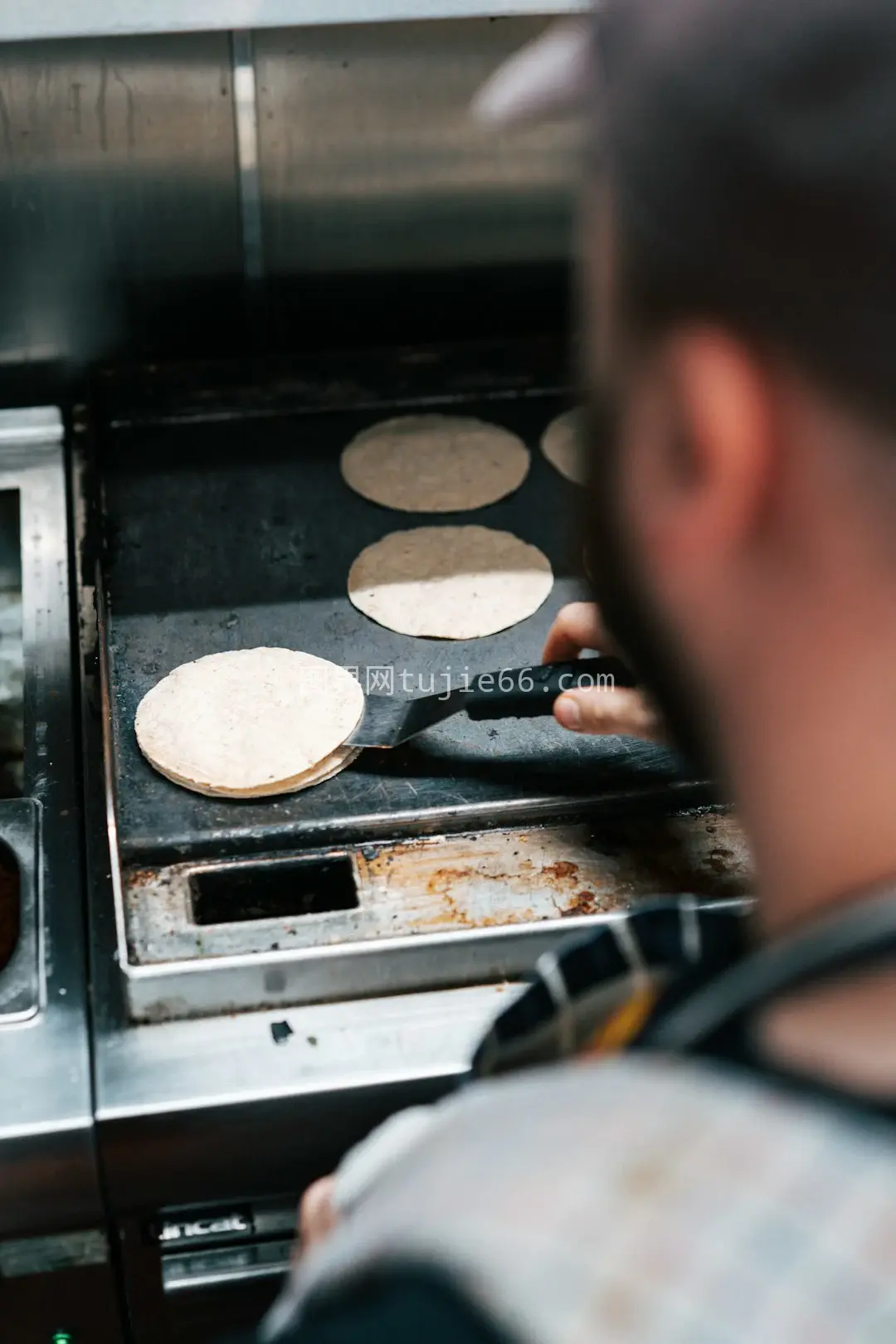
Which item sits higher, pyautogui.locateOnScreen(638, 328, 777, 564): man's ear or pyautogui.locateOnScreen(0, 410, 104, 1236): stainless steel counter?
pyautogui.locateOnScreen(638, 328, 777, 564): man's ear

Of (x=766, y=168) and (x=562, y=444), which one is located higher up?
(x=766, y=168)

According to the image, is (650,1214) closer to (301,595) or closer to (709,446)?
(709,446)

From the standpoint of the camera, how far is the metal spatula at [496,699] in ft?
4.52

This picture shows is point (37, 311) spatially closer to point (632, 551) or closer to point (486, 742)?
point (486, 742)

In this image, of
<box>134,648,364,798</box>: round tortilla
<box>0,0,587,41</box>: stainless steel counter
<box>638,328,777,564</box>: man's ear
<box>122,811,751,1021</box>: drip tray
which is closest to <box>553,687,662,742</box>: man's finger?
<box>122,811,751,1021</box>: drip tray

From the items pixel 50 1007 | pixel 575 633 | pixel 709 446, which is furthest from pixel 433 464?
pixel 709 446

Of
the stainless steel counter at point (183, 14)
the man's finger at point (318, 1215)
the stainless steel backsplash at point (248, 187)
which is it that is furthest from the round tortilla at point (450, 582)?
the man's finger at point (318, 1215)

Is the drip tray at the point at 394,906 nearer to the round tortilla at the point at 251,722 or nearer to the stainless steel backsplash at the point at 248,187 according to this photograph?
the round tortilla at the point at 251,722

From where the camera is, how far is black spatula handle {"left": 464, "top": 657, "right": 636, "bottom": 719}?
1375mm

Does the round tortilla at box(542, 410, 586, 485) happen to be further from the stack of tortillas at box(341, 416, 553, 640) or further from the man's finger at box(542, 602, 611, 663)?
the man's finger at box(542, 602, 611, 663)

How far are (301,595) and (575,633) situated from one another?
37 cm

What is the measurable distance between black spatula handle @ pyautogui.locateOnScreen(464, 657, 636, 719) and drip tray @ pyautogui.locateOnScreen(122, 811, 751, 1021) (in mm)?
126

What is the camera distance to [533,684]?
4.57 ft

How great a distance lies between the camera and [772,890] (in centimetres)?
56
